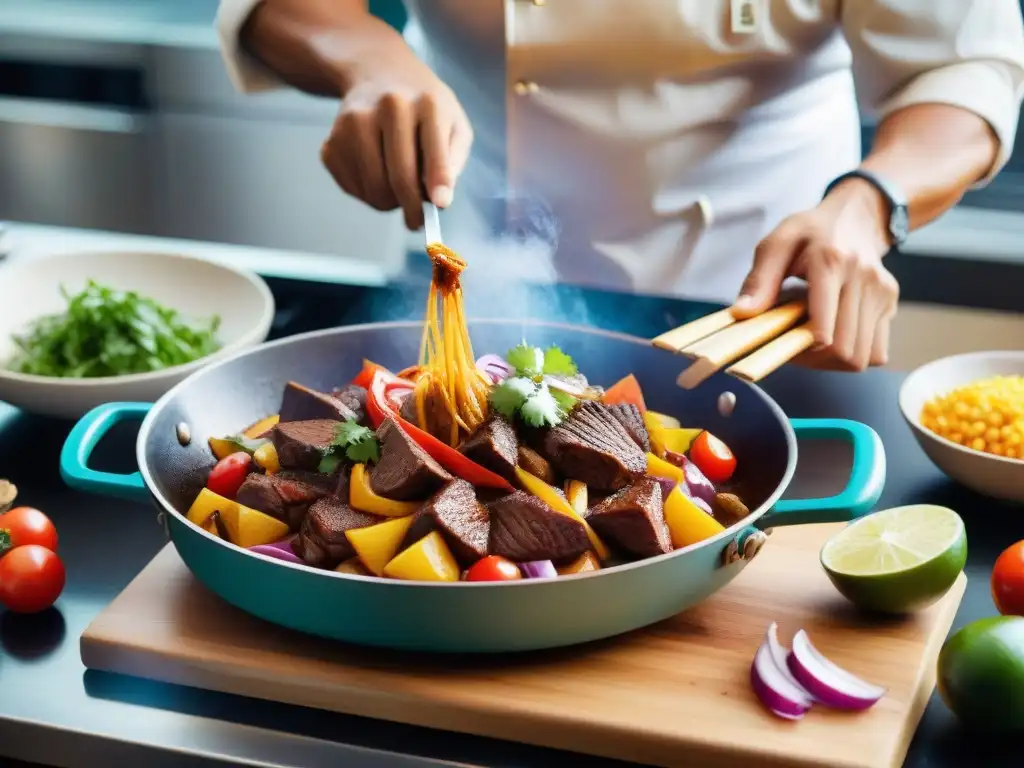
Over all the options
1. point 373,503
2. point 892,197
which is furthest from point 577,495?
point 892,197

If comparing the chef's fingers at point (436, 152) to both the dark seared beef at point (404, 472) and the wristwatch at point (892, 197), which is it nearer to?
the dark seared beef at point (404, 472)

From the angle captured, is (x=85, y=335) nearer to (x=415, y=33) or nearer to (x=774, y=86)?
(x=415, y=33)

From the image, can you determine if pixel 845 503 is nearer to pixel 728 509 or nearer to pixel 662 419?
pixel 728 509

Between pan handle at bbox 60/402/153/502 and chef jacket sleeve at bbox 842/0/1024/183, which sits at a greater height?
chef jacket sleeve at bbox 842/0/1024/183

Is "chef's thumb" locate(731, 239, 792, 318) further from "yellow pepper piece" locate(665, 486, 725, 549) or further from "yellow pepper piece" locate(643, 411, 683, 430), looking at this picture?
"yellow pepper piece" locate(665, 486, 725, 549)

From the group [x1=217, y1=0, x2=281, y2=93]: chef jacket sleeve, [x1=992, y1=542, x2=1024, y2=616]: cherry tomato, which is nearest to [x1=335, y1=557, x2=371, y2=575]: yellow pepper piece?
[x1=992, y1=542, x2=1024, y2=616]: cherry tomato

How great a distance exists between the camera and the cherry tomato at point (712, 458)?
192 centimetres

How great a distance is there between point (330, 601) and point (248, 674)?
16cm

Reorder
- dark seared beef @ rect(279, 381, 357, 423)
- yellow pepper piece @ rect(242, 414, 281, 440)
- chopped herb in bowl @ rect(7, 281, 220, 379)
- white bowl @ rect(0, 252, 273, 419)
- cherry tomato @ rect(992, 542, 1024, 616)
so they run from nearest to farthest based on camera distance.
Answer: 1. cherry tomato @ rect(992, 542, 1024, 616)
2. dark seared beef @ rect(279, 381, 357, 423)
3. yellow pepper piece @ rect(242, 414, 281, 440)
4. chopped herb in bowl @ rect(7, 281, 220, 379)
5. white bowl @ rect(0, 252, 273, 419)

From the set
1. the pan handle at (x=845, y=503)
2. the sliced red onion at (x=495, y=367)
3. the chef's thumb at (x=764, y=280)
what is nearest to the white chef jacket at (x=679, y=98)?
the sliced red onion at (x=495, y=367)

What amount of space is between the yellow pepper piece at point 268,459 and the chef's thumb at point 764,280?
739 millimetres

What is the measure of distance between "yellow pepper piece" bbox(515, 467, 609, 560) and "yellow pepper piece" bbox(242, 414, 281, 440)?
47 cm

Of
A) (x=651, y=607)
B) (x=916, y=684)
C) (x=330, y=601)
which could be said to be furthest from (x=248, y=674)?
(x=916, y=684)

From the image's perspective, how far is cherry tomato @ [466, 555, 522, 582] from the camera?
61.8 inches
